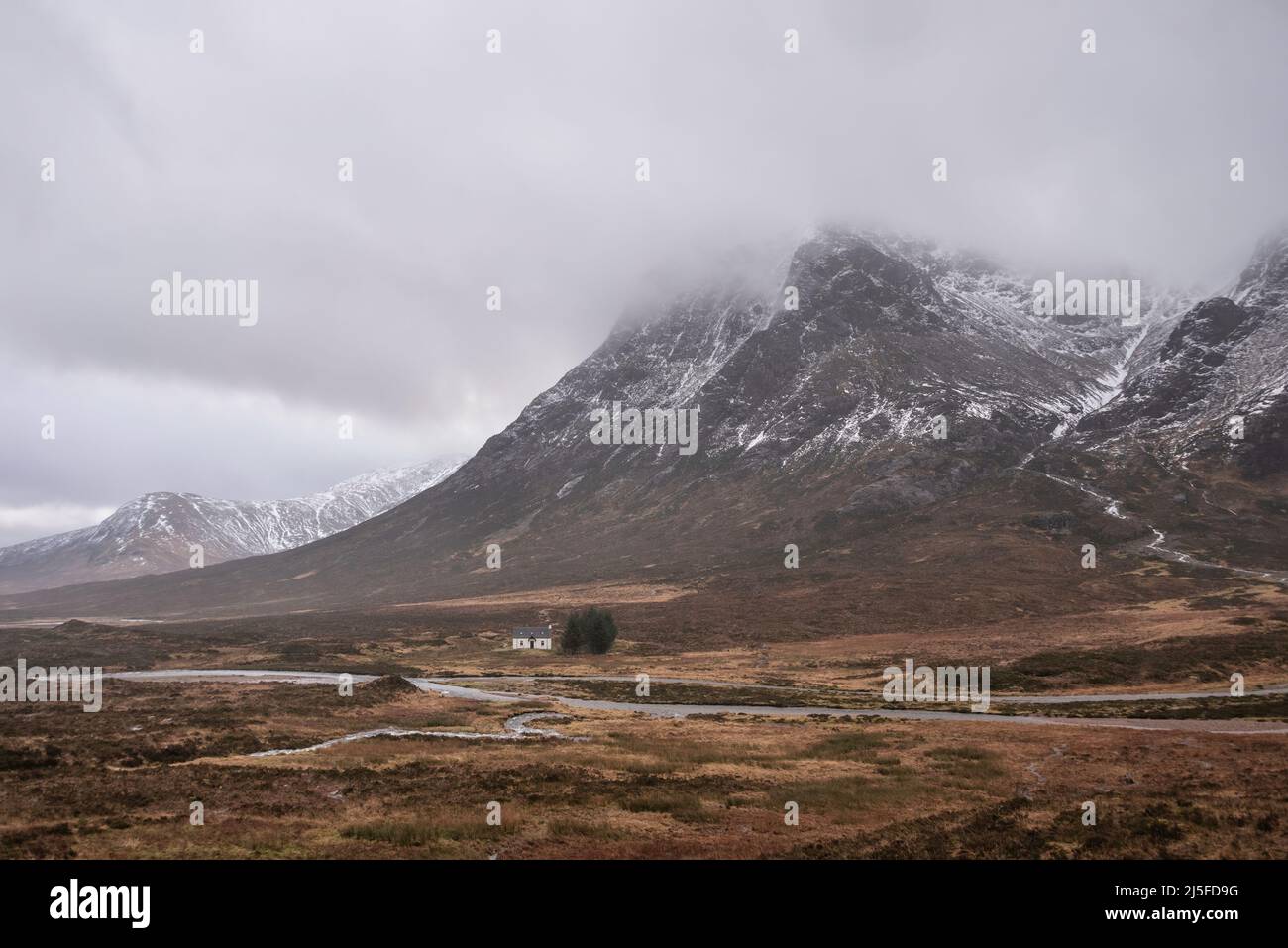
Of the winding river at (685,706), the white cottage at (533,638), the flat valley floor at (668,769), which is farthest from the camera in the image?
the white cottage at (533,638)

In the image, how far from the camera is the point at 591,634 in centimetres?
11125

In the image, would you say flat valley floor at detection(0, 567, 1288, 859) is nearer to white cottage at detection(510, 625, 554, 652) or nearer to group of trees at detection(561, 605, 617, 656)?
group of trees at detection(561, 605, 617, 656)

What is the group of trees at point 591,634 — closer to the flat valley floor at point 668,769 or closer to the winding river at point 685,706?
the winding river at point 685,706

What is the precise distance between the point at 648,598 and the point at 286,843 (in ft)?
515

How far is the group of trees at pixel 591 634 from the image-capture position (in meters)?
111

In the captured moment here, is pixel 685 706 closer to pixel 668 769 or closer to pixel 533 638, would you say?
pixel 668 769

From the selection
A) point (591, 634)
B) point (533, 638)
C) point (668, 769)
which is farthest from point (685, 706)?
point (533, 638)

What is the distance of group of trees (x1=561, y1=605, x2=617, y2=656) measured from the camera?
4370 inches

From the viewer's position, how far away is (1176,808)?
84.0 feet

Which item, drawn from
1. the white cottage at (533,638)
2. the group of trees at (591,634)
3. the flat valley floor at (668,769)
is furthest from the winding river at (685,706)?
the white cottage at (533,638)
